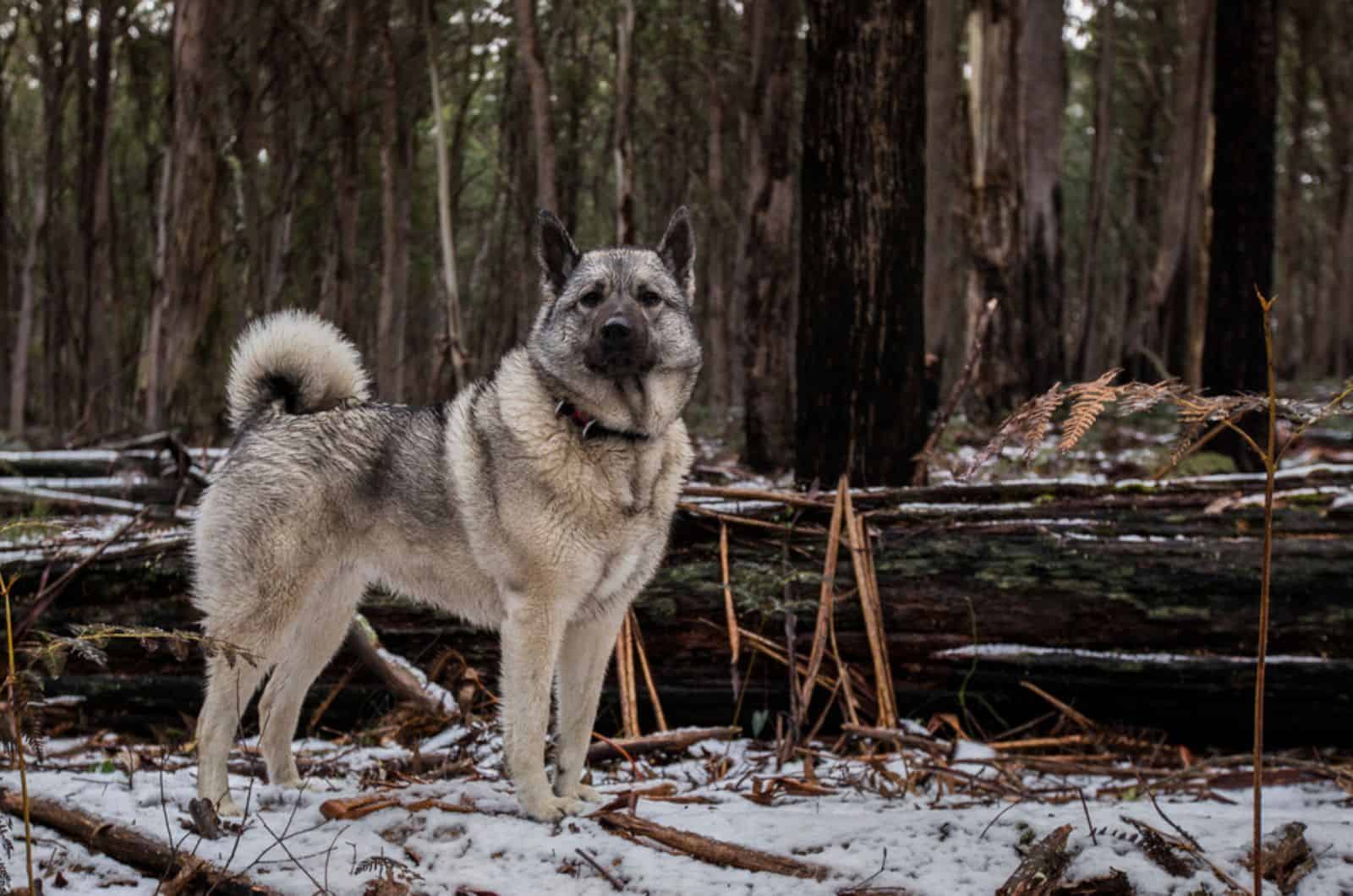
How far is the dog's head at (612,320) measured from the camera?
4250 millimetres

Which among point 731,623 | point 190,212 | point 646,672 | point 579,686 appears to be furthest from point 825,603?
point 190,212

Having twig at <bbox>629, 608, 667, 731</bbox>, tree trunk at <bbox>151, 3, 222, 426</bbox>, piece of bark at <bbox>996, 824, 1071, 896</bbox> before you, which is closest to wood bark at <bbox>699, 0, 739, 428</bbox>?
tree trunk at <bbox>151, 3, 222, 426</bbox>

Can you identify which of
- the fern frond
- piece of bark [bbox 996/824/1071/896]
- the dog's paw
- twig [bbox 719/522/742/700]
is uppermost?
the fern frond

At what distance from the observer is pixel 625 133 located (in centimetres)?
1241

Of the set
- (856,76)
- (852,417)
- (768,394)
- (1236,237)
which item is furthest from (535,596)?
(1236,237)

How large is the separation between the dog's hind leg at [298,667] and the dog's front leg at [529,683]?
0.80 meters

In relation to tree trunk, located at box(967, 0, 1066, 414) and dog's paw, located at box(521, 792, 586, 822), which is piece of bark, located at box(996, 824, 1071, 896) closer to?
dog's paw, located at box(521, 792, 586, 822)

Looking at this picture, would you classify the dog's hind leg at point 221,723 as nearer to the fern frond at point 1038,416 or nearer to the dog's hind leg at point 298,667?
the dog's hind leg at point 298,667

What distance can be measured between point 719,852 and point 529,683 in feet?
3.18

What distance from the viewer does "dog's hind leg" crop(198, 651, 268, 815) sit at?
423 cm

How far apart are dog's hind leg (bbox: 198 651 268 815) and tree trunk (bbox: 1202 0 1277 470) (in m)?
8.21

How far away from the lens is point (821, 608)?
17.4ft

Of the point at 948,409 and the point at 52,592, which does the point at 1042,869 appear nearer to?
the point at 948,409

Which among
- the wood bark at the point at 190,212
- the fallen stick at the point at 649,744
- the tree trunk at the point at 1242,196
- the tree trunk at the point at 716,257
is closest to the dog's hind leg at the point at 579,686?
the fallen stick at the point at 649,744
